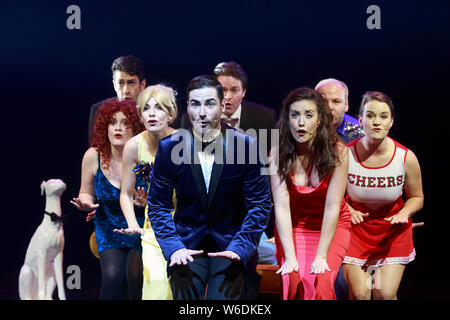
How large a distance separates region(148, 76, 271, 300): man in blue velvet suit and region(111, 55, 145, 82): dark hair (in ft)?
4.39

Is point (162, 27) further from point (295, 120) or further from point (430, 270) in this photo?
point (430, 270)

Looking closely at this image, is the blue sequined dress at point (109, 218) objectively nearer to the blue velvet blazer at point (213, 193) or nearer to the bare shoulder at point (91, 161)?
the bare shoulder at point (91, 161)

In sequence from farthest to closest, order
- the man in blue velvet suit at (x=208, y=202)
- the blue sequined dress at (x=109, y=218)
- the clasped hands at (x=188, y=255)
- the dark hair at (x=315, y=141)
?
the blue sequined dress at (x=109, y=218) < the dark hair at (x=315, y=141) < the man in blue velvet suit at (x=208, y=202) < the clasped hands at (x=188, y=255)

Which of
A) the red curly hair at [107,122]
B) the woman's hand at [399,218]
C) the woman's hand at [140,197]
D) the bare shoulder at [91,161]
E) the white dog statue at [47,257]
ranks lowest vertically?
the white dog statue at [47,257]

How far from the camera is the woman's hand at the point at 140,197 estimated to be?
13.2 ft

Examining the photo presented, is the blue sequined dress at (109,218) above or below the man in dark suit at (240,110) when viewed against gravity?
below

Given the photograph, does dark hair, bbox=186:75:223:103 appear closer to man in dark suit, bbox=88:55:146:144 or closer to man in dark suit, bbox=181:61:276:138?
man in dark suit, bbox=181:61:276:138

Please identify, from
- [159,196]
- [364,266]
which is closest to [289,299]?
[364,266]

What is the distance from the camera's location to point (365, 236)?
13.2 feet

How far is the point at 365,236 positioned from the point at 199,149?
51.8 inches

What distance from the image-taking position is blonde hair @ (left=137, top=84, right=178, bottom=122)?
13.1 feet

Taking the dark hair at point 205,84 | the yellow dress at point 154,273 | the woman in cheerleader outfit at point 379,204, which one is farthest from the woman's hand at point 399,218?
the yellow dress at point 154,273

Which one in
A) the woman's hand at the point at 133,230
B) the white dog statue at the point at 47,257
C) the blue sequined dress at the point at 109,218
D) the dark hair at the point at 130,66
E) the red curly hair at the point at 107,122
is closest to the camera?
the woman's hand at the point at 133,230

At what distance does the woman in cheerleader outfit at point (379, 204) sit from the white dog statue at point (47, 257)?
205 cm
